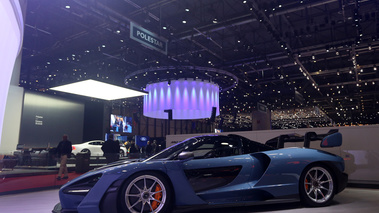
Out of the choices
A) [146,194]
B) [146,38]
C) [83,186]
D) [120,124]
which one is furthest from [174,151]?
[120,124]

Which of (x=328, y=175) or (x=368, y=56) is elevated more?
(x=368, y=56)

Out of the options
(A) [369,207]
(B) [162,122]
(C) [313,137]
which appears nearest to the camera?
(A) [369,207]

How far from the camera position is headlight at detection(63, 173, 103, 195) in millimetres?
3309

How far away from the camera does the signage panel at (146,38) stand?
816 centimetres

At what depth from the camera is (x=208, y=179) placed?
362 cm

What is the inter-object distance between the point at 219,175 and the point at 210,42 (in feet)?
41.4

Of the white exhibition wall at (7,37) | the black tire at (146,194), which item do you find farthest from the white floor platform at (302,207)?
the white exhibition wall at (7,37)

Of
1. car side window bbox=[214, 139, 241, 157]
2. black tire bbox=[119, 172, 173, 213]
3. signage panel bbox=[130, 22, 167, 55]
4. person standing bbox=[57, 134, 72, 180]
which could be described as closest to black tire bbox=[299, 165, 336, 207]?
car side window bbox=[214, 139, 241, 157]

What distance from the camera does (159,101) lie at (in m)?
16.9

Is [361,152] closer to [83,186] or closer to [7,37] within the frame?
[83,186]

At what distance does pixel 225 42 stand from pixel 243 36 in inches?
78.0

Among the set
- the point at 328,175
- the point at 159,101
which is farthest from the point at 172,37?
the point at 328,175

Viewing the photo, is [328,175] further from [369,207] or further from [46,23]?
[46,23]

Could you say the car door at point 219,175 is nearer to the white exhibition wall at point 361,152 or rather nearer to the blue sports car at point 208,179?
the blue sports car at point 208,179
